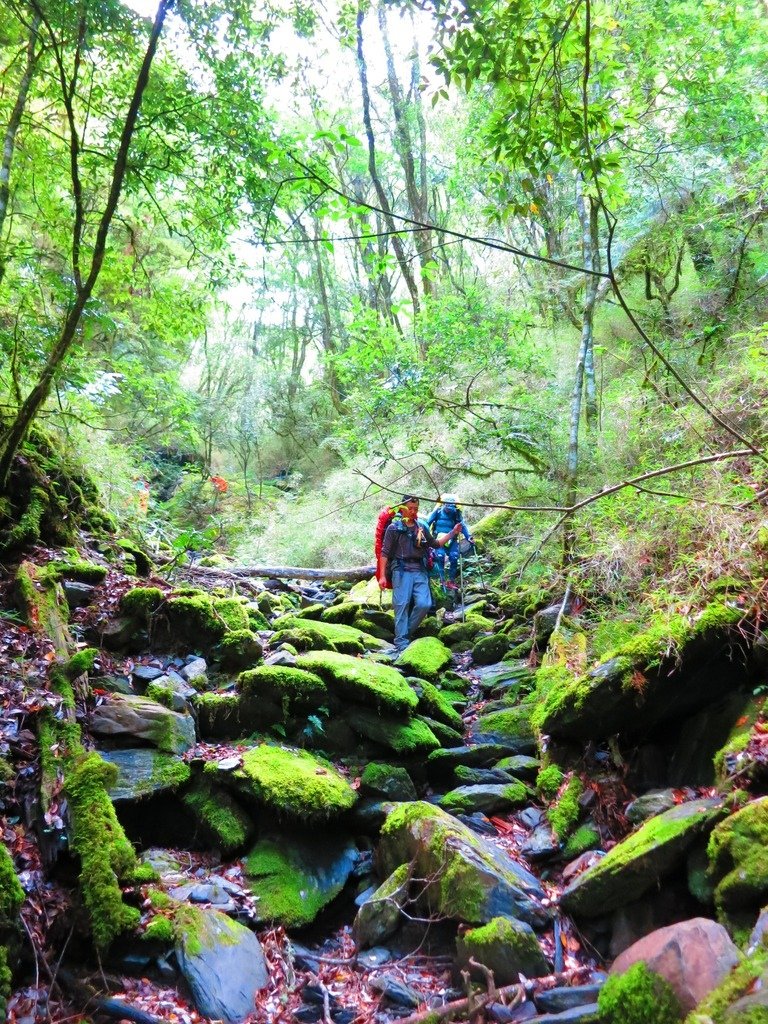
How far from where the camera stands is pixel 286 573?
40.1 ft

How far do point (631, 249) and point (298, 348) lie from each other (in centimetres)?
1833

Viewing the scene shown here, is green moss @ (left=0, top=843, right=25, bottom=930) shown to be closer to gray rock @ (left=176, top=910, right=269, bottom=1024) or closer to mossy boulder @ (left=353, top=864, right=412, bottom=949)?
gray rock @ (left=176, top=910, right=269, bottom=1024)

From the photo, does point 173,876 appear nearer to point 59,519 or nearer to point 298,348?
point 59,519

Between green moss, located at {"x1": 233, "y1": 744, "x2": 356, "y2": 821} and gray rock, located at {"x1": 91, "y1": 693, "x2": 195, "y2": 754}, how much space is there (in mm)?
639

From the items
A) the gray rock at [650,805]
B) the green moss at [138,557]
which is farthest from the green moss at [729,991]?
the green moss at [138,557]

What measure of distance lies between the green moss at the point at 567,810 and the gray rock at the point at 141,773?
313cm

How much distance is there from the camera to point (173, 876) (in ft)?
14.4

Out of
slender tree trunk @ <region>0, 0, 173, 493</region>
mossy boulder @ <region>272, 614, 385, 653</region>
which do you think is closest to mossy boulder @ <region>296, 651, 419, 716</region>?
mossy boulder @ <region>272, 614, 385, 653</region>

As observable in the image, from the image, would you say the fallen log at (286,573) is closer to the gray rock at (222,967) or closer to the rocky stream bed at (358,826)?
the rocky stream bed at (358,826)

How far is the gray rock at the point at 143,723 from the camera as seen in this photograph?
5.12 m

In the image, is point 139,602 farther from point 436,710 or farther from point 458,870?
point 458,870

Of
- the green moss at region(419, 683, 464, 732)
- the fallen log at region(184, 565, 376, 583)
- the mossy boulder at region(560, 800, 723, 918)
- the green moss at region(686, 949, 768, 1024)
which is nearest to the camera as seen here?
the green moss at region(686, 949, 768, 1024)

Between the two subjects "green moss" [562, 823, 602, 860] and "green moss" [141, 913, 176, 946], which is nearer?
"green moss" [141, 913, 176, 946]

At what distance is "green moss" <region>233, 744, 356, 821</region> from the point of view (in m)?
4.88
